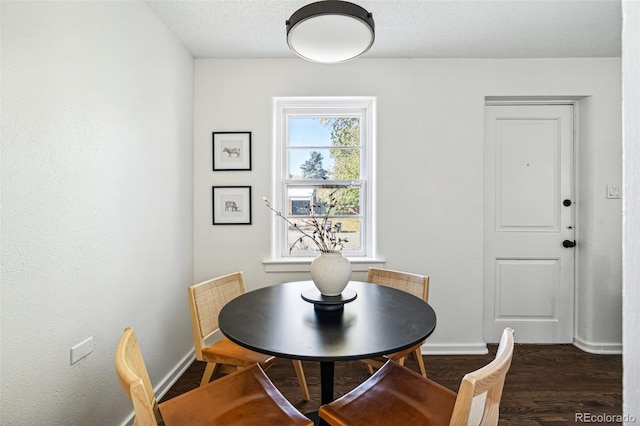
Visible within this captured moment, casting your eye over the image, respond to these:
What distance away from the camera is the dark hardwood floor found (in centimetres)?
192

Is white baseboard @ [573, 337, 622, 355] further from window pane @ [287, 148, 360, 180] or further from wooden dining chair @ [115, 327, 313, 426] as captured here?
wooden dining chair @ [115, 327, 313, 426]

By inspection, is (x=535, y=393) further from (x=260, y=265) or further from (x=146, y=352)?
(x=146, y=352)

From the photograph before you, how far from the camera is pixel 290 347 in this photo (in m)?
1.11

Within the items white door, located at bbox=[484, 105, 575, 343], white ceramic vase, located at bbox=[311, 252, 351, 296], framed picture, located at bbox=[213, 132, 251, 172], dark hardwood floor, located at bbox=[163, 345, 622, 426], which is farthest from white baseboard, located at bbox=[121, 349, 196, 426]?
white door, located at bbox=[484, 105, 575, 343]

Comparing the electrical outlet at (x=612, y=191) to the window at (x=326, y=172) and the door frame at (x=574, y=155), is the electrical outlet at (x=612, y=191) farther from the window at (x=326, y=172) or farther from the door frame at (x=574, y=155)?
the window at (x=326, y=172)

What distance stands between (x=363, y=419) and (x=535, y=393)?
5.52ft

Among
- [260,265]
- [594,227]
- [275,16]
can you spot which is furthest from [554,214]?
[275,16]

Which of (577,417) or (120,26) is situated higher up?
(120,26)

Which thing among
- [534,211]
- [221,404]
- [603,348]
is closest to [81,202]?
[221,404]

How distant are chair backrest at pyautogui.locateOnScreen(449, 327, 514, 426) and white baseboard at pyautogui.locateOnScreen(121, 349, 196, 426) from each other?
72.4 inches

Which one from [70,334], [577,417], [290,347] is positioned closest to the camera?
[290,347]

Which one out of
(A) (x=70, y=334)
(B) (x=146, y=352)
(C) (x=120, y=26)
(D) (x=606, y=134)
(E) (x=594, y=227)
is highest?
(C) (x=120, y=26)

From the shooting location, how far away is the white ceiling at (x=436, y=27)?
1.98 metres

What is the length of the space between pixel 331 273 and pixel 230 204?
1.48 metres
